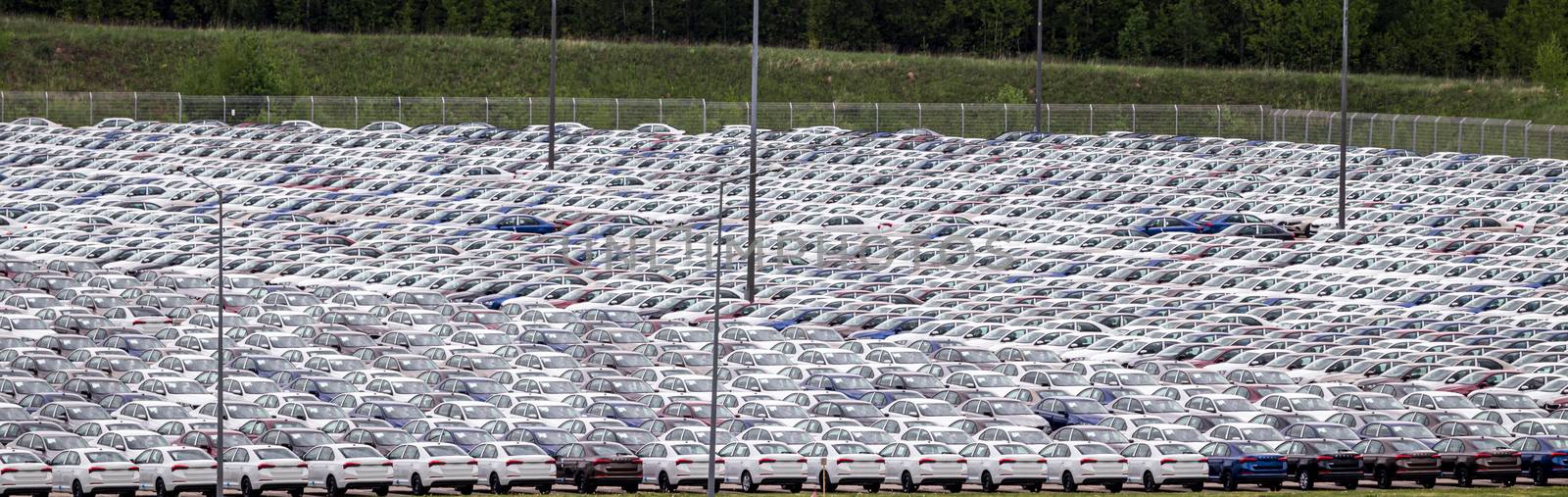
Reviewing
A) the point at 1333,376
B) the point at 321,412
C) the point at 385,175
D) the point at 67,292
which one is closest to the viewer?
the point at 321,412

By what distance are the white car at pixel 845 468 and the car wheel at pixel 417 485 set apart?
6082 mm

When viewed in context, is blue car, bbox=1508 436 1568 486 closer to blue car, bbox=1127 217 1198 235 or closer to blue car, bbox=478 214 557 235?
blue car, bbox=1127 217 1198 235

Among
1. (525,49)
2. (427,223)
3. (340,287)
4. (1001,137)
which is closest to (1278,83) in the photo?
(1001,137)

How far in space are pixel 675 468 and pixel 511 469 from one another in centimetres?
269

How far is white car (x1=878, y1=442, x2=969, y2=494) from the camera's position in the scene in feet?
120

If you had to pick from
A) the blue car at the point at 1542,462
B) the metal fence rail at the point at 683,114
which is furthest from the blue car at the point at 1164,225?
the blue car at the point at 1542,462

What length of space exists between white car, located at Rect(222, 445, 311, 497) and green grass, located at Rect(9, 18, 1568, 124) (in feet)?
232

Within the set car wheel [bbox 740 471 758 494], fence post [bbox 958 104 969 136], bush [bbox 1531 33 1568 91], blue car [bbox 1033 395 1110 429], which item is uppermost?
bush [bbox 1531 33 1568 91]

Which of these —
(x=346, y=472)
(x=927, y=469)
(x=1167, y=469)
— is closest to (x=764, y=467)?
(x=927, y=469)

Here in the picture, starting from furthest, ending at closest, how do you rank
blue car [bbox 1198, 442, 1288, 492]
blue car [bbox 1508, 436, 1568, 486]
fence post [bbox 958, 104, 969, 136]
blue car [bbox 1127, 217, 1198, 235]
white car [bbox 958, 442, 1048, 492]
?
fence post [bbox 958, 104, 969, 136], blue car [bbox 1127, 217, 1198, 235], blue car [bbox 1508, 436, 1568, 486], blue car [bbox 1198, 442, 1288, 492], white car [bbox 958, 442, 1048, 492]

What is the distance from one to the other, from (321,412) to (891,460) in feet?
35.7

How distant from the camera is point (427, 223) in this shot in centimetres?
6788

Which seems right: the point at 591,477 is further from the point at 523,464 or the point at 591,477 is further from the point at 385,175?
the point at 385,175

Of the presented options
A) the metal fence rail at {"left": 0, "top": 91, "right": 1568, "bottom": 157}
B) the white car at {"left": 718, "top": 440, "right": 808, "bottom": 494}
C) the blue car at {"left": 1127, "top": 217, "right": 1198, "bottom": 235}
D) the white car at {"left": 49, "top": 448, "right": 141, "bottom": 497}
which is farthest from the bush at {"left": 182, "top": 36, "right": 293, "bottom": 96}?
the white car at {"left": 718, "top": 440, "right": 808, "bottom": 494}
